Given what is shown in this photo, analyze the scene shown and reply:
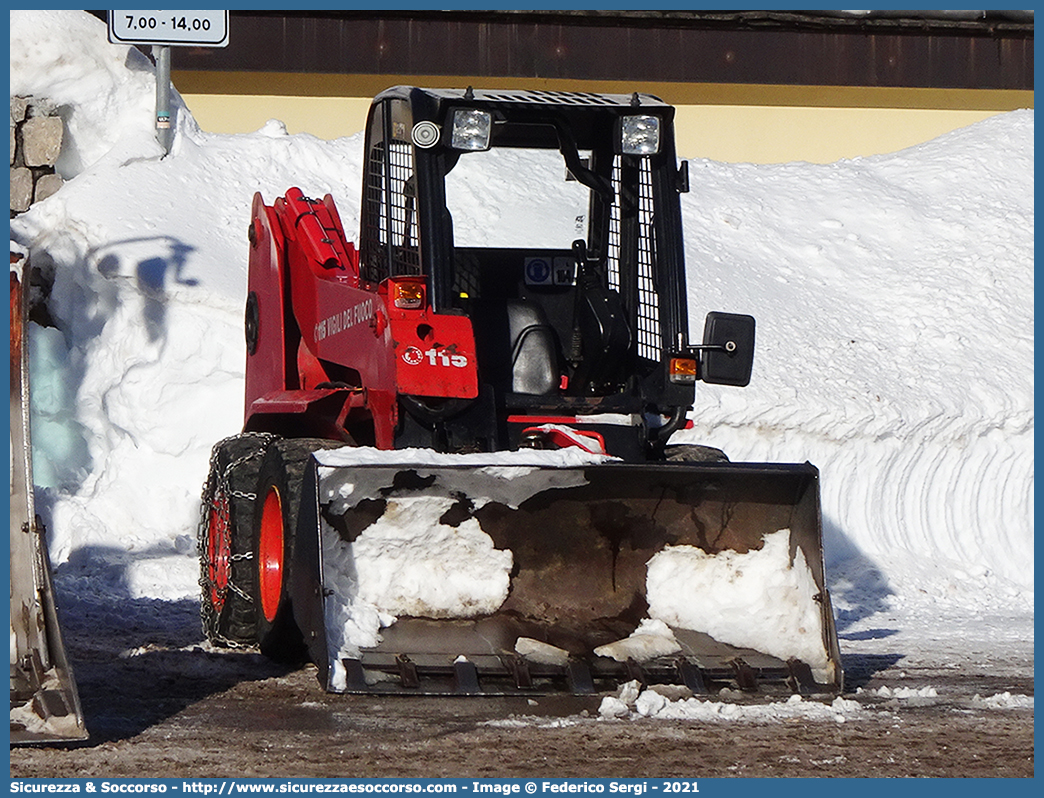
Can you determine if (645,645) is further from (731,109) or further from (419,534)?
(731,109)

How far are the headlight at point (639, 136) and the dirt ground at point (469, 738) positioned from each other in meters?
2.35

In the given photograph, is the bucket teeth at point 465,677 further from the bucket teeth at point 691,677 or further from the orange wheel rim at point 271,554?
the orange wheel rim at point 271,554

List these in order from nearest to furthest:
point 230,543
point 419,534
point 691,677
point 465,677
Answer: point 465,677 → point 691,677 → point 419,534 → point 230,543

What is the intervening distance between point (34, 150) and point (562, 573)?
7319mm

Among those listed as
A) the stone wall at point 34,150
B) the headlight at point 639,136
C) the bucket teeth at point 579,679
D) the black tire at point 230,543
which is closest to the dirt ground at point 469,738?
the bucket teeth at point 579,679

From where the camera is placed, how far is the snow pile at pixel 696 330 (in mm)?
9703

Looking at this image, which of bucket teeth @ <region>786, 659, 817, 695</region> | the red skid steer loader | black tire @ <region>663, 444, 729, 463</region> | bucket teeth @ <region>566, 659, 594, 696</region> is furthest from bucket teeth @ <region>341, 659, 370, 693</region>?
black tire @ <region>663, 444, 729, 463</region>

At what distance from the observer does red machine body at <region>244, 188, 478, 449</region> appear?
593cm

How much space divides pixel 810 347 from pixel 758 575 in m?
5.71

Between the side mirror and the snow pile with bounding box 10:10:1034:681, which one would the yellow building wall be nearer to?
the snow pile with bounding box 10:10:1034:681

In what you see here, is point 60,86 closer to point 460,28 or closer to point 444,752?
point 460,28

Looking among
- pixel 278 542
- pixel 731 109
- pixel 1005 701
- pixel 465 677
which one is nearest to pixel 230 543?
pixel 278 542

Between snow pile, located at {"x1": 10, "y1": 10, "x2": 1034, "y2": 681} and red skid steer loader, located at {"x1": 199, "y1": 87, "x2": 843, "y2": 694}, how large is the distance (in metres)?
2.38

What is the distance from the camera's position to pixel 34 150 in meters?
11.5
